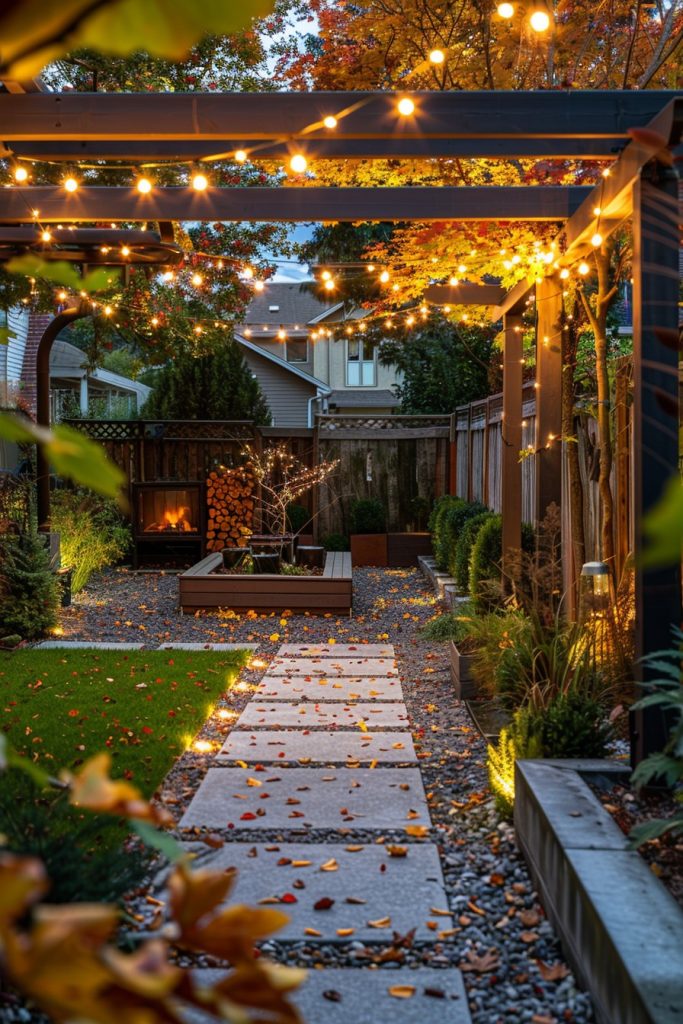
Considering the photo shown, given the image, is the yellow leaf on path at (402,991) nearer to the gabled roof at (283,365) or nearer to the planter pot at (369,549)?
the planter pot at (369,549)

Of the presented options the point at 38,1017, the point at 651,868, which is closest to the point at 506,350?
the point at 651,868

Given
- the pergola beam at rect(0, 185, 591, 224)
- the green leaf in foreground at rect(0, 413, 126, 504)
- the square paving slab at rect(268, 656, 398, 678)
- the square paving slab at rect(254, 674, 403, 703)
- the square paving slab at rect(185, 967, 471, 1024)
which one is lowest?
the square paving slab at rect(185, 967, 471, 1024)

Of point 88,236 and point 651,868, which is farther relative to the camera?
point 88,236

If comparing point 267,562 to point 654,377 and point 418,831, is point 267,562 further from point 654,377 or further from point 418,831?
point 654,377

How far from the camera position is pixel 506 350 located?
7.48m

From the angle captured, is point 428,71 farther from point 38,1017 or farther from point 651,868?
point 38,1017

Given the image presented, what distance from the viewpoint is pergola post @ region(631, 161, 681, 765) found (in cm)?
371

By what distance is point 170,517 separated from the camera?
12703 mm

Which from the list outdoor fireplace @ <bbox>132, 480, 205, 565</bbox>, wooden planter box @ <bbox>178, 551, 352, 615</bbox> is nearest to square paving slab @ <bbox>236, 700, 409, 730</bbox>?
wooden planter box @ <bbox>178, 551, 352, 615</bbox>

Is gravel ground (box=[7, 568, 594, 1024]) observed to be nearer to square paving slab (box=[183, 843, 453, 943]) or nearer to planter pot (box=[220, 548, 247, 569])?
square paving slab (box=[183, 843, 453, 943])

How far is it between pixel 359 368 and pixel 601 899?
79.6 ft

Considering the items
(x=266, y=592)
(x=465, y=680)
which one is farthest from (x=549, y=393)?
(x=266, y=592)

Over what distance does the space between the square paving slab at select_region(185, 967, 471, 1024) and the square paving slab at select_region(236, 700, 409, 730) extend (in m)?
2.75

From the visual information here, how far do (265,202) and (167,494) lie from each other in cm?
752
